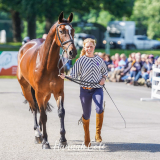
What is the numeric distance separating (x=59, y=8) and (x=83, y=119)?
30708mm

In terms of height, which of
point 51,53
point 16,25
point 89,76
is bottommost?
point 16,25

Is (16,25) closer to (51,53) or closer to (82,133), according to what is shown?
(82,133)

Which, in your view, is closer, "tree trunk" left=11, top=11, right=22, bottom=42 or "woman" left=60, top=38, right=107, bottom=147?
"woman" left=60, top=38, right=107, bottom=147

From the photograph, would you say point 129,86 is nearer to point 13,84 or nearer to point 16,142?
point 13,84

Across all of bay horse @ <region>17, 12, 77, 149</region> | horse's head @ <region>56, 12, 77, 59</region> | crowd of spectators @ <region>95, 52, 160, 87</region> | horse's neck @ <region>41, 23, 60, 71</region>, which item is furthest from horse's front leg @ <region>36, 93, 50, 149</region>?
crowd of spectators @ <region>95, 52, 160, 87</region>

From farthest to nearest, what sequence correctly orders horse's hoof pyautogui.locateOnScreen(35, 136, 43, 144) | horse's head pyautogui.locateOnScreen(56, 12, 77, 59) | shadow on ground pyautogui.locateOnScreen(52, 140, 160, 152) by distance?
horse's hoof pyautogui.locateOnScreen(35, 136, 43, 144)
shadow on ground pyautogui.locateOnScreen(52, 140, 160, 152)
horse's head pyautogui.locateOnScreen(56, 12, 77, 59)

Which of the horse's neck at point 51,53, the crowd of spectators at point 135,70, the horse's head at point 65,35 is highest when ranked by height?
the horse's head at point 65,35

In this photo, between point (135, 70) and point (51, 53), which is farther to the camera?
point (135, 70)

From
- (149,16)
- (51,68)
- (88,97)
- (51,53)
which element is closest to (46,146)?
(88,97)

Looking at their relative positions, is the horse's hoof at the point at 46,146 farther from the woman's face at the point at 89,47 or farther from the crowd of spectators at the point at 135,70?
the crowd of spectators at the point at 135,70

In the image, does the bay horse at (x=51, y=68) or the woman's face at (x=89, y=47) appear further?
the woman's face at (x=89, y=47)

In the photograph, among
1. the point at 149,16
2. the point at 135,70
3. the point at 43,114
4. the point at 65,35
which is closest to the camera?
the point at 65,35

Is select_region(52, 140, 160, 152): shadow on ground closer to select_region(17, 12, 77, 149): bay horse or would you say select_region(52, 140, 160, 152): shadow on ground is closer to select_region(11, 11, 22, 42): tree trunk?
select_region(17, 12, 77, 149): bay horse

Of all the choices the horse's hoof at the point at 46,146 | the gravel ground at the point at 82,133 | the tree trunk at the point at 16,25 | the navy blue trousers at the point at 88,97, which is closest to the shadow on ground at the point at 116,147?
the gravel ground at the point at 82,133
